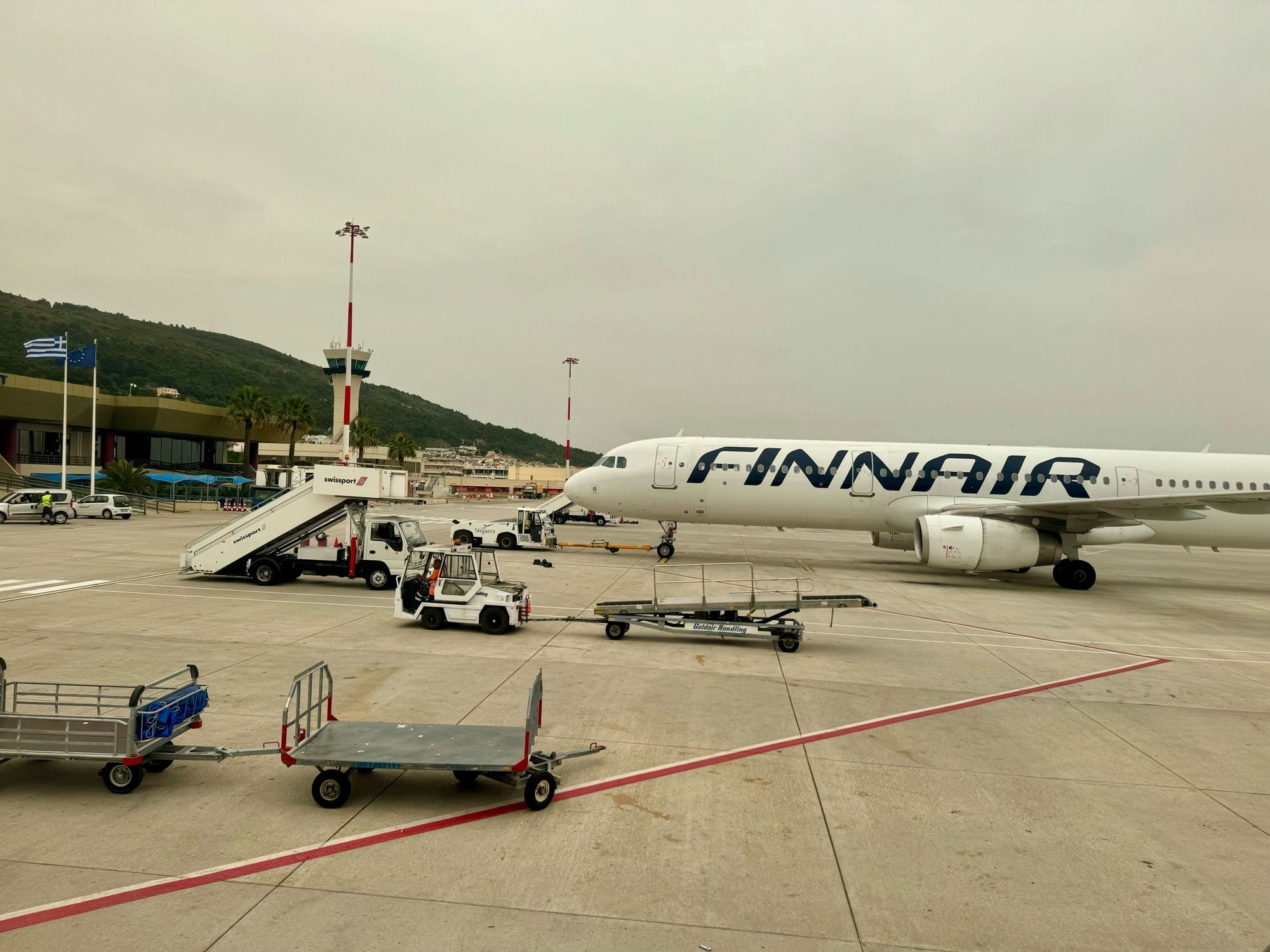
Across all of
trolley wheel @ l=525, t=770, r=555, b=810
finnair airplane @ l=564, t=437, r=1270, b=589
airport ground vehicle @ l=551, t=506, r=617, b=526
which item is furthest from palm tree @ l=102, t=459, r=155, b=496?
trolley wheel @ l=525, t=770, r=555, b=810

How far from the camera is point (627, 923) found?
5.23m

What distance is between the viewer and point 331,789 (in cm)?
689

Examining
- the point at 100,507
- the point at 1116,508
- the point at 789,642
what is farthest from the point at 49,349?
the point at 1116,508

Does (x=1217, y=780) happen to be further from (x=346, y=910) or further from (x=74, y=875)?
(x=74, y=875)

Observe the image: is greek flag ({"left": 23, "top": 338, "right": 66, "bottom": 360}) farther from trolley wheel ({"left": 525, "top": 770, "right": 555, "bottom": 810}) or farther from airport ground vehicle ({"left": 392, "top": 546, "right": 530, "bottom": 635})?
trolley wheel ({"left": 525, "top": 770, "right": 555, "bottom": 810})

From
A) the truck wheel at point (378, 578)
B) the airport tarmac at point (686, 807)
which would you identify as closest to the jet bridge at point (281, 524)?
the truck wheel at point (378, 578)

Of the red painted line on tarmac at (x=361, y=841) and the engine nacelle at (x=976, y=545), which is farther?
the engine nacelle at (x=976, y=545)

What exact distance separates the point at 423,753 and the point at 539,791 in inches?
48.0

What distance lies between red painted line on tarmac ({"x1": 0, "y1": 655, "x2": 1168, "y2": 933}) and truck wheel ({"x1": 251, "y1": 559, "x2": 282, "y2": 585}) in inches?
641

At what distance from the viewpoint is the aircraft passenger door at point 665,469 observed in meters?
28.3

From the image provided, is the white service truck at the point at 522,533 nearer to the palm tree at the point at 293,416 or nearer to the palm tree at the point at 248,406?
the palm tree at the point at 248,406

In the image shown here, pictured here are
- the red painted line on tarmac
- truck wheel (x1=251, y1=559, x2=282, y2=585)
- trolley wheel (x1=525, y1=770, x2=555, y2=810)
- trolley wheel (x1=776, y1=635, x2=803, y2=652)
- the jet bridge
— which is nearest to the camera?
the red painted line on tarmac

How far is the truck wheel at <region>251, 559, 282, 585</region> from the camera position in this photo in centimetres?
2070

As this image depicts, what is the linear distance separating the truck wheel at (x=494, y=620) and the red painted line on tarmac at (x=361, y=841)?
7.43 meters
